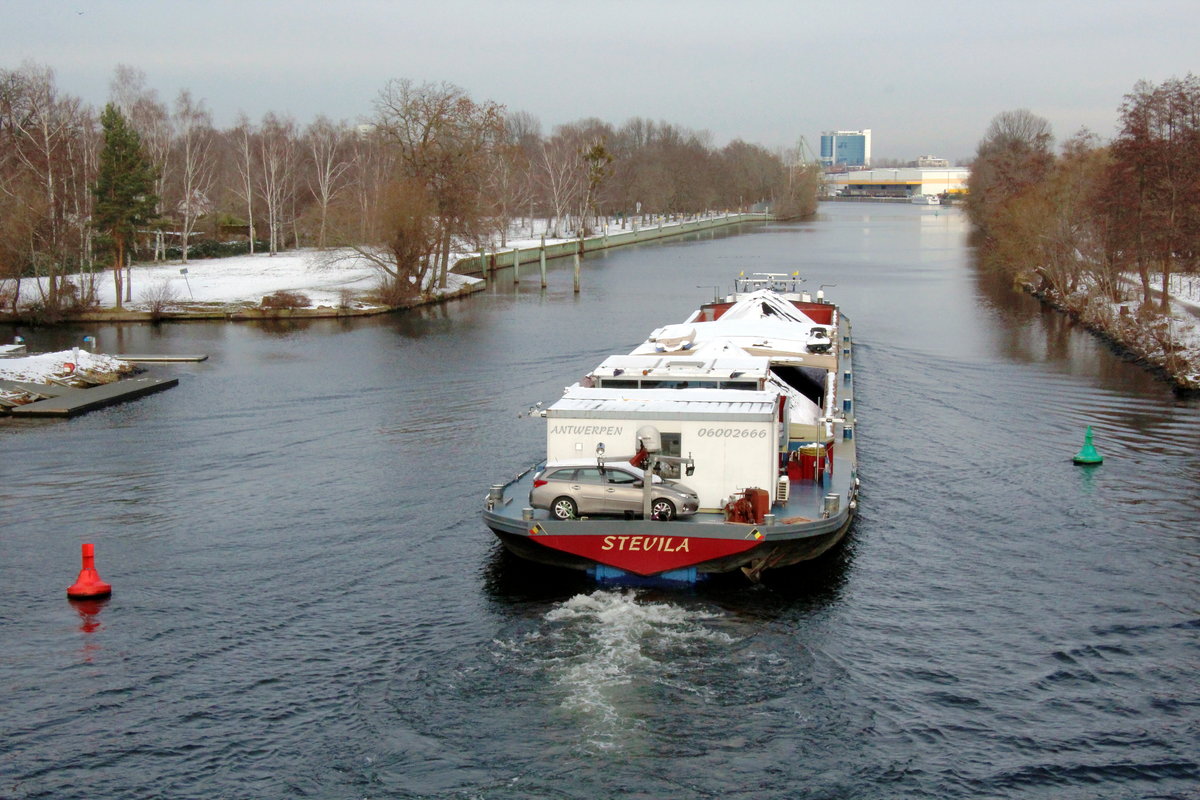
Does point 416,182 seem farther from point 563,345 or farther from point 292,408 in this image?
point 292,408

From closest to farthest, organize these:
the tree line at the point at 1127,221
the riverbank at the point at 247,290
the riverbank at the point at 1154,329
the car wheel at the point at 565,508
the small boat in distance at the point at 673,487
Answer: the small boat in distance at the point at 673,487, the car wheel at the point at 565,508, the riverbank at the point at 1154,329, the tree line at the point at 1127,221, the riverbank at the point at 247,290

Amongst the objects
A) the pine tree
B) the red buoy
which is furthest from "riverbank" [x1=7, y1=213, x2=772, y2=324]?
the red buoy

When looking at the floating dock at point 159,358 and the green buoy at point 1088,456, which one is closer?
the green buoy at point 1088,456

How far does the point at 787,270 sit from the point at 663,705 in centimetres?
7681

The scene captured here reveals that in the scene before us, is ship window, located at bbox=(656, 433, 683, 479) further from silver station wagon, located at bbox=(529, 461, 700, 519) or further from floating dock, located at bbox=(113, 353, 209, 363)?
floating dock, located at bbox=(113, 353, 209, 363)

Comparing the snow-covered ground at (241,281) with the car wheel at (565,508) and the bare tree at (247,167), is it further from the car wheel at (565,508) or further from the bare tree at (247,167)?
the car wheel at (565,508)

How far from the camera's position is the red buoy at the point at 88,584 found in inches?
782

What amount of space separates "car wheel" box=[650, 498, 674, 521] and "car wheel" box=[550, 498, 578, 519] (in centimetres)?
143

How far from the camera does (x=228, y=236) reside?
3794 inches

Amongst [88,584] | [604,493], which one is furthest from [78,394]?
[604,493]

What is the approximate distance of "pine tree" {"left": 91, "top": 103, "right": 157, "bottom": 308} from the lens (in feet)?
192

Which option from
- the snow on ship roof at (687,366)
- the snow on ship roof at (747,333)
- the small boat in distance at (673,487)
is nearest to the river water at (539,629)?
the small boat in distance at (673,487)

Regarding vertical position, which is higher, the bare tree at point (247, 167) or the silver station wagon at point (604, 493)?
the bare tree at point (247, 167)

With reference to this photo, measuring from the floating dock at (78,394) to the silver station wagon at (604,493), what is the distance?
Result: 2103 cm
